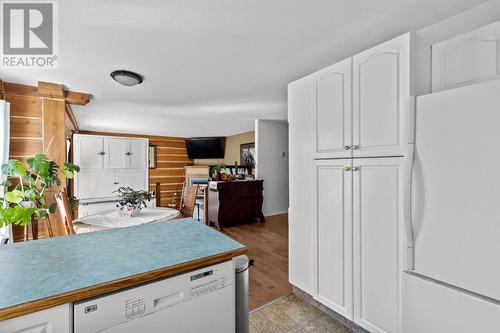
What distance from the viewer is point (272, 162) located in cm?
530

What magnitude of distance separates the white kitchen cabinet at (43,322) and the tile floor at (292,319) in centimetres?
143

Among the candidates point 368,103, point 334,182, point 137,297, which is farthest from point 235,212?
point 137,297

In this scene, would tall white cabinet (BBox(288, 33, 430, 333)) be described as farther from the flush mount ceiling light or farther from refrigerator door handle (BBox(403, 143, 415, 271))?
the flush mount ceiling light

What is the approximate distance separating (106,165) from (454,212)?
6.65 meters

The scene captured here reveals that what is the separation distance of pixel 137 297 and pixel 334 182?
153cm

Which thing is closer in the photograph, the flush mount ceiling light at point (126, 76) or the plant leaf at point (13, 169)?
the plant leaf at point (13, 169)

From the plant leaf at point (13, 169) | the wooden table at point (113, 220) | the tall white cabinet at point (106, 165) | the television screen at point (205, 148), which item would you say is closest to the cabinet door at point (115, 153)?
the tall white cabinet at point (106, 165)

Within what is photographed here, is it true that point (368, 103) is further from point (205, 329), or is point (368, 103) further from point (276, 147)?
point (276, 147)

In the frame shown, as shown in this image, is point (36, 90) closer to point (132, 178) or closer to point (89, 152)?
point (89, 152)

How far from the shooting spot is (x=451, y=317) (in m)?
1.21

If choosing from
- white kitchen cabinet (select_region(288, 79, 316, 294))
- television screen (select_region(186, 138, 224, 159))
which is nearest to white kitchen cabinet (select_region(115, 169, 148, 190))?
television screen (select_region(186, 138, 224, 159))

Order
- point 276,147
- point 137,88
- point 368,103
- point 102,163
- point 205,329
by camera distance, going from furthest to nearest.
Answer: point 102,163, point 276,147, point 137,88, point 368,103, point 205,329

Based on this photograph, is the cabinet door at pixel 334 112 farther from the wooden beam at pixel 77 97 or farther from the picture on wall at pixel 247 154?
the picture on wall at pixel 247 154

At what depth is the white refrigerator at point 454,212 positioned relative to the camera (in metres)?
1.08
